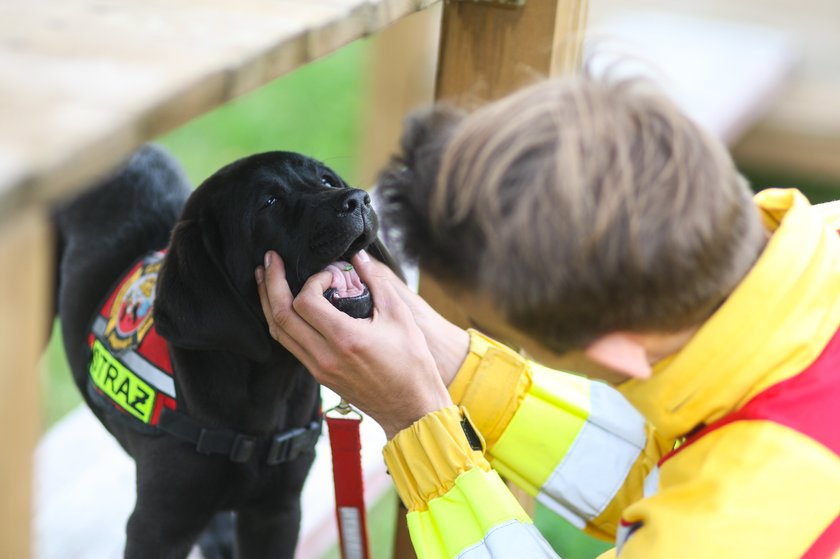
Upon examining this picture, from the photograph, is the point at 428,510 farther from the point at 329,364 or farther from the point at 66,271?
the point at 66,271

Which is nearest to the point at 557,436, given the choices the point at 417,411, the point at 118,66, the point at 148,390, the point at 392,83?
the point at 417,411

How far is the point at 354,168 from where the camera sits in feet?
16.8

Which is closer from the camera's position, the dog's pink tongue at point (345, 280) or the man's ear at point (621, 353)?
the man's ear at point (621, 353)

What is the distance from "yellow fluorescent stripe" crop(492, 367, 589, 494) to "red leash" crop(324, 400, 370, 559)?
0.26 m

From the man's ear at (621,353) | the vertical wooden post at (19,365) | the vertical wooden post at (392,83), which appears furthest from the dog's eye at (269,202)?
the vertical wooden post at (392,83)

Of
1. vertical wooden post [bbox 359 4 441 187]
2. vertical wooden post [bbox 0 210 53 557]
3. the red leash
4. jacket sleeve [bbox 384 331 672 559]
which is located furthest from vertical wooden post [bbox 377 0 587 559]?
vertical wooden post [bbox 359 4 441 187]

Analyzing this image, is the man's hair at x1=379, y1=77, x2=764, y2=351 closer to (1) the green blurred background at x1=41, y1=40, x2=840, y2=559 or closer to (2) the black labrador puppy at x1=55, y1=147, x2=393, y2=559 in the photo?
(2) the black labrador puppy at x1=55, y1=147, x2=393, y2=559

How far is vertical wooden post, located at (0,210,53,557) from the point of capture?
35.9 inches

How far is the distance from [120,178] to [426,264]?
1.35m

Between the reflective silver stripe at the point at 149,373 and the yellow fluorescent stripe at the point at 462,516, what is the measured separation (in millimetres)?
676

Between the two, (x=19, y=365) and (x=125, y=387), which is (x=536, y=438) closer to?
(x=125, y=387)

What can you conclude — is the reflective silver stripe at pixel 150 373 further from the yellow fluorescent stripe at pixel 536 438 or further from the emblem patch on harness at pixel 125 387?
the yellow fluorescent stripe at pixel 536 438

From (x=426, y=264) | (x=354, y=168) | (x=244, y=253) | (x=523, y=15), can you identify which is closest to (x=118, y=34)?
(x=426, y=264)

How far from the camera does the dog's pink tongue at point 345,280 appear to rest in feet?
6.32
